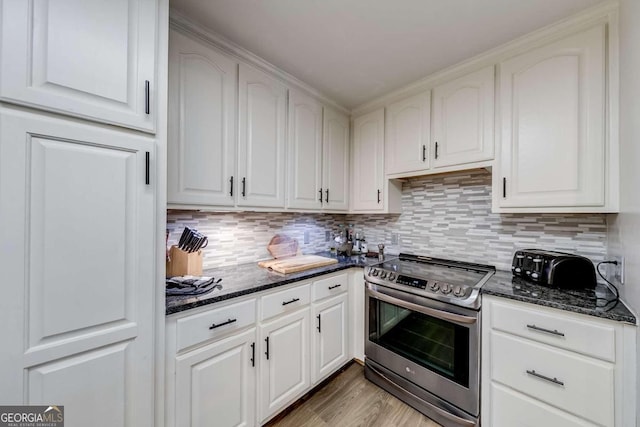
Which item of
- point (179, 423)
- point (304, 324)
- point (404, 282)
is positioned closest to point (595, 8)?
point (404, 282)

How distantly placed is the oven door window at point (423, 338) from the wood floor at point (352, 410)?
337 mm

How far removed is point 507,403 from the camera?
134cm

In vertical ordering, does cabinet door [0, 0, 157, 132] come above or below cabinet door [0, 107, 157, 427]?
above

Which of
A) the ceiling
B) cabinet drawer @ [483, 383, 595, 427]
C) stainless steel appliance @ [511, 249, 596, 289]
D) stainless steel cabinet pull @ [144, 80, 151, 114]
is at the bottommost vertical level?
cabinet drawer @ [483, 383, 595, 427]

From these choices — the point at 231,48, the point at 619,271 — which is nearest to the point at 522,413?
the point at 619,271

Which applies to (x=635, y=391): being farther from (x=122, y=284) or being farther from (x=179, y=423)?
(x=122, y=284)

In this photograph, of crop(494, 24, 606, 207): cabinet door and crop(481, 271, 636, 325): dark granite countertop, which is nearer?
crop(481, 271, 636, 325): dark granite countertop

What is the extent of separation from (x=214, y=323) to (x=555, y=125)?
218 cm

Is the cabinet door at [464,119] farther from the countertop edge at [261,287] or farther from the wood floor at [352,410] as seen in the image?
the wood floor at [352,410]

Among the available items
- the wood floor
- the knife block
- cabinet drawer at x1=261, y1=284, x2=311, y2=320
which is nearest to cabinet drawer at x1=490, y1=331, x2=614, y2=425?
the wood floor

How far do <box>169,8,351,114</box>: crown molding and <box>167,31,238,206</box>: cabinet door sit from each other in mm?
46

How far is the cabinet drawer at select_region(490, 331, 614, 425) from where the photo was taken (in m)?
1.10

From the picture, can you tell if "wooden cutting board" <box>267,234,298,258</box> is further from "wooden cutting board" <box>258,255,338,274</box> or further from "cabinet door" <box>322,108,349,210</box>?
"cabinet door" <box>322,108,349,210</box>

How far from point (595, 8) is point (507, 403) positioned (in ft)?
7.07
